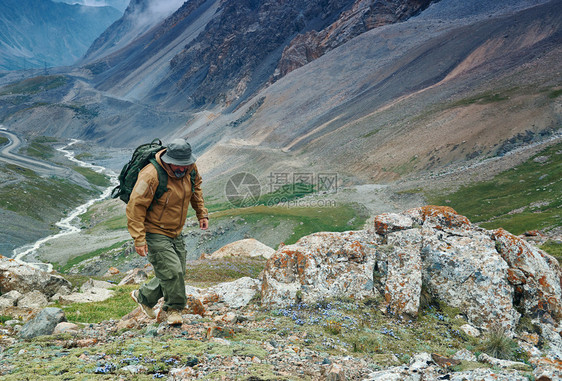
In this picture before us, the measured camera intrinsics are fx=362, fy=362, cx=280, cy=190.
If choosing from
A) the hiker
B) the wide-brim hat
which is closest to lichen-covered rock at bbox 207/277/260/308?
the hiker

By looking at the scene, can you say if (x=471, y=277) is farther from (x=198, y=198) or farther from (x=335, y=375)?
(x=198, y=198)

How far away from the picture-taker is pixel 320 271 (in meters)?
11.8

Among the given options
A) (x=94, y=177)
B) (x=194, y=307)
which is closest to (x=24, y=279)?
(x=194, y=307)

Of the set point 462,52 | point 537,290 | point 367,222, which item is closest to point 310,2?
point 462,52

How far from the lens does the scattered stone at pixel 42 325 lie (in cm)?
910

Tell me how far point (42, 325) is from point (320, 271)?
7.82m

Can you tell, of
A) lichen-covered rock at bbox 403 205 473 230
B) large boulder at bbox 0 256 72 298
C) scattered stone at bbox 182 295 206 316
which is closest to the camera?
scattered stone at bbox 182 295 206 316

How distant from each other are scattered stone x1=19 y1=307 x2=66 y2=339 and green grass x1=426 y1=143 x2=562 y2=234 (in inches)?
1463

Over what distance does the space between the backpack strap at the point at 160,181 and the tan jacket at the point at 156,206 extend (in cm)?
7

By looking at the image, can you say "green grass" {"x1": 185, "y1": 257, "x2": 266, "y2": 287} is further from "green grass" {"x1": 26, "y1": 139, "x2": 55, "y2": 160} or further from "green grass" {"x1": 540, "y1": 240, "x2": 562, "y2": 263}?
"green grass" {"x1": 26, "y1": 139, "x2": 55, "y2": 160}

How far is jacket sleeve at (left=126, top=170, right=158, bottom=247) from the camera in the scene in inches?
336

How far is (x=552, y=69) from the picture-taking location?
66812 mm

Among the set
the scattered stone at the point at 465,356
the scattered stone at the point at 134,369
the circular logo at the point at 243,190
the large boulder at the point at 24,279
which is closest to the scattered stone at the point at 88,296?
the large boulder at the point at 24,279

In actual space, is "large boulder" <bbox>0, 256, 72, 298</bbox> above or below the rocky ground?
below
